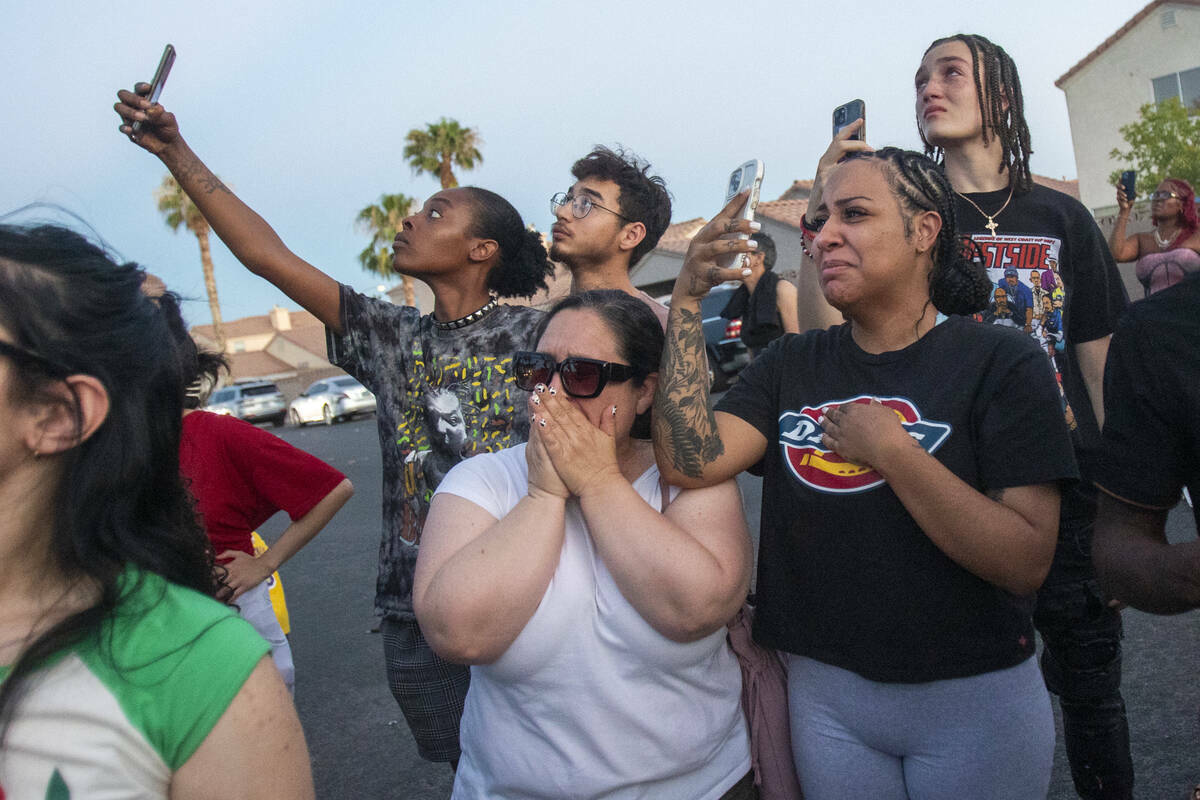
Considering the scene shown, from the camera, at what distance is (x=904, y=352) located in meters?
2.04

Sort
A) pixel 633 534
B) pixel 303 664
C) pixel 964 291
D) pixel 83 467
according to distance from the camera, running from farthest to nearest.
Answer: pixel 303 664 → pixel 964 291 → pixel 633 534 → pixel 83 467

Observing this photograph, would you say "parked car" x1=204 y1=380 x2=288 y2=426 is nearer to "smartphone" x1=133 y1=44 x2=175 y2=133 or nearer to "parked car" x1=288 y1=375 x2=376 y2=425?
"parked car" x1=288 y1=375 x2=376 y2=425

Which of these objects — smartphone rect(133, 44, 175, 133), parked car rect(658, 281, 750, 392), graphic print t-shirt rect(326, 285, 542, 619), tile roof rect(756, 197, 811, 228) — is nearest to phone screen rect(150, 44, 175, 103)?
smartphone rect(133, 44, 175, 133)

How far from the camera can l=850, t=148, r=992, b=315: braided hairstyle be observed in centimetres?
212

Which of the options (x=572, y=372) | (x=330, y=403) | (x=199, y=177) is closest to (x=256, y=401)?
(x=330, y=403)

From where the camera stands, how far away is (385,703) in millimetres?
4820

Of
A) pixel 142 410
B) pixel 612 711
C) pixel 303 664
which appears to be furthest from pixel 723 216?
pixel 303 664

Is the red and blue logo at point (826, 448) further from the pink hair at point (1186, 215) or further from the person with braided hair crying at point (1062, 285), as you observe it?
the pink hair at point (1186, 215)

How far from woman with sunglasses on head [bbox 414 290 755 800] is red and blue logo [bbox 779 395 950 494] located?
0.64 ft

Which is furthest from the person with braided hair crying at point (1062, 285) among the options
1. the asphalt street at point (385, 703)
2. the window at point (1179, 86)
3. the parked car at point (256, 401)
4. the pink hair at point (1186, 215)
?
the parked car at point (256, 401)

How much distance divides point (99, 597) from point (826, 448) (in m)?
1.40

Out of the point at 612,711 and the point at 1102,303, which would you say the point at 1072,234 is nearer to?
the point at 1102,303

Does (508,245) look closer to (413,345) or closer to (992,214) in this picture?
(413,345)

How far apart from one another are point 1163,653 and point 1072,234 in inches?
101
